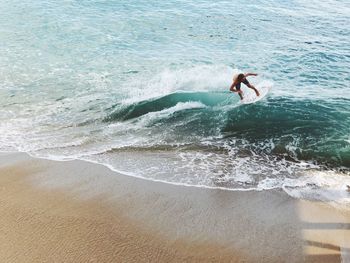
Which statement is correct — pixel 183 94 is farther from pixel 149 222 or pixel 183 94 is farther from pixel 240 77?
pixel 149 222

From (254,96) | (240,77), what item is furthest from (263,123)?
A: (254,96)

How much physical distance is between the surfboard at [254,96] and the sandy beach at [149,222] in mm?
5208

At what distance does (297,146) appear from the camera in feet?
32.0

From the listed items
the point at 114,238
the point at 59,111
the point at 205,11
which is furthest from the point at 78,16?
the point at 114,238

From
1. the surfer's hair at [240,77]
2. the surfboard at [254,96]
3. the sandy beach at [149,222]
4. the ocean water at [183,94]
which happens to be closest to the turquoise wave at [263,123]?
the ocean water at [183,94]

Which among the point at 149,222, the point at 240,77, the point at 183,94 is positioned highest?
the point at 240,77

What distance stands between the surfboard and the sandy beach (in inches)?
205

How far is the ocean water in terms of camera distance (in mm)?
8859

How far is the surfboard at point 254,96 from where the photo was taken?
12.4 meters

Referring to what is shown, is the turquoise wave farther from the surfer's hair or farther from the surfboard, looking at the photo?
the surfer's hair

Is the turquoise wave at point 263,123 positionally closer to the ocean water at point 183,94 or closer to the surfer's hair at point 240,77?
the ocean water at point 183,94

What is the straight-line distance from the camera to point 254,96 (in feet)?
41.6

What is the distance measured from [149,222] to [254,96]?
7.29 metres

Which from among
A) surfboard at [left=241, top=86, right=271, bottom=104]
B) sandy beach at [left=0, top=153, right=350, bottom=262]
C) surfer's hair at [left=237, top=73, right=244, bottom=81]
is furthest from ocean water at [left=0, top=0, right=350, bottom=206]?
surfer's hair at [left=237, top=73, right=244, bottom=81]
